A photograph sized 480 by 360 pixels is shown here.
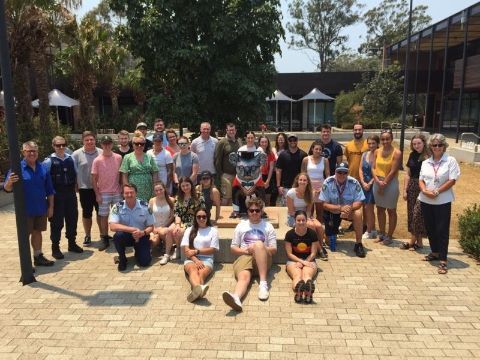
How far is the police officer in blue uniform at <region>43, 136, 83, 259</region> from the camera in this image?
20.0 ft

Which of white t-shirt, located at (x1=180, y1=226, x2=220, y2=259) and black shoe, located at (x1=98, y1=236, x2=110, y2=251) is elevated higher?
white t-shirt, located at (x1=180, y1=226, x2=220, y2=259)

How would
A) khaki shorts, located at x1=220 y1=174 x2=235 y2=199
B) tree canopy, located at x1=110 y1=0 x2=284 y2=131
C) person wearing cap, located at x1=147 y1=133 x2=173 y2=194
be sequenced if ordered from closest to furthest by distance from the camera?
person wearing cap, located at x1=147 y1=133 x2=173 y2=194 → khaki shorts, located at x1=220 y1=174 x2=235 y2=199 → tree canopy, located at x1=110 y1=0 x2=284 y2=131

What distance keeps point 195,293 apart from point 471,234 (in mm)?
4225

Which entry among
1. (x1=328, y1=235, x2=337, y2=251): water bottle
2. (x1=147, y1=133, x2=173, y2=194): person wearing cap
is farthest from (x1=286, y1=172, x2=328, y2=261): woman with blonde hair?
(x1=147, y1=133, x2=173, y2=194): person wearing cap

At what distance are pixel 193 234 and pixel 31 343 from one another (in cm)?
222

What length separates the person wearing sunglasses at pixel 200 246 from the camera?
536cm

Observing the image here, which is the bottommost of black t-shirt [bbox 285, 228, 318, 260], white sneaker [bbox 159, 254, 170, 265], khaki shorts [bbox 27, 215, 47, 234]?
white sneaker [bbox 159, 254, 170, 265]

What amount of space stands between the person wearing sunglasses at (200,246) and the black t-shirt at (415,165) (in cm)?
307

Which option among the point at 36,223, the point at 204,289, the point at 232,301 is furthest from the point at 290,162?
the point at 36,223

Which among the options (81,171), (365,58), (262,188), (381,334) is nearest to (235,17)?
(262,188)

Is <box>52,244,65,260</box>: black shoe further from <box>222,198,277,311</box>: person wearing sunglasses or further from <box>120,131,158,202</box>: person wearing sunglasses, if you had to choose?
<box>222,198,277,311</box>: person wearing sunglasses

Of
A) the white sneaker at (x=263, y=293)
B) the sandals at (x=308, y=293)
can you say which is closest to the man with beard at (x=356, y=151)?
the sandals at (x=308, y=293)

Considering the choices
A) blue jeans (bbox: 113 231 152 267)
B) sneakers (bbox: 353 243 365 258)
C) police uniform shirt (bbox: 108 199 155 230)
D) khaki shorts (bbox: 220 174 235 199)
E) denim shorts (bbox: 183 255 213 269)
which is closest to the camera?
denim shorts (bbox: 183 255 213 269)

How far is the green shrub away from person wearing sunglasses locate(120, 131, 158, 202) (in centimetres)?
479
